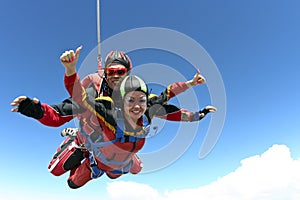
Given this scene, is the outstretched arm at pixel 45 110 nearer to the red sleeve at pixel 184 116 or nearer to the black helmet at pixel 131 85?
the black helmet at pixel 131 85

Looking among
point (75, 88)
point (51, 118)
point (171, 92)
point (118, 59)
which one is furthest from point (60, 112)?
point (171, 92)

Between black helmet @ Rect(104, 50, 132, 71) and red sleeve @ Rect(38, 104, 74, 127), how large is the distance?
68 cm

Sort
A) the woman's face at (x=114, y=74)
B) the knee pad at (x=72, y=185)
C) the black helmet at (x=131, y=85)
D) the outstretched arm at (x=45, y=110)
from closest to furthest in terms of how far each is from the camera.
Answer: the outstretched arm at (x=45, y=110), the black helmet at (x=131, y=85), the woman's face at (x=114, y=74), the knee pad at (x=72, y=185)

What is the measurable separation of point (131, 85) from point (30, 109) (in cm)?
74

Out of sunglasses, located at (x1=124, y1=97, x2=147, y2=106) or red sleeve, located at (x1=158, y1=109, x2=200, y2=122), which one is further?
red sleeve, located at (x1=158, y1=109, x2=200, y2=122)

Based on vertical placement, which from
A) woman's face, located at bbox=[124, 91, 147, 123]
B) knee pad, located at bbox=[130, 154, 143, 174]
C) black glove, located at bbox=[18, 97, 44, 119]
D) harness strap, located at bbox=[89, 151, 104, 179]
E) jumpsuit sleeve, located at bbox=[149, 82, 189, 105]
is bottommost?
black glove, located at bbox=[18, 97, 44, 119]

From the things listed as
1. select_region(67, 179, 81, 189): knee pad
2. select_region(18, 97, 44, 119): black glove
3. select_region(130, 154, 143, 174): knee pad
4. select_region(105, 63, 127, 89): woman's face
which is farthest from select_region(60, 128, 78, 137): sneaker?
select_region(18, 97, 44, 119): black glove

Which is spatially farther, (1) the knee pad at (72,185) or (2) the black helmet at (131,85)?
(1) the knee pad at (72,185)

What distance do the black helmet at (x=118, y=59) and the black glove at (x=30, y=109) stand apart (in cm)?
80

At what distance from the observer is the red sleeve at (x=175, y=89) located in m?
2.74

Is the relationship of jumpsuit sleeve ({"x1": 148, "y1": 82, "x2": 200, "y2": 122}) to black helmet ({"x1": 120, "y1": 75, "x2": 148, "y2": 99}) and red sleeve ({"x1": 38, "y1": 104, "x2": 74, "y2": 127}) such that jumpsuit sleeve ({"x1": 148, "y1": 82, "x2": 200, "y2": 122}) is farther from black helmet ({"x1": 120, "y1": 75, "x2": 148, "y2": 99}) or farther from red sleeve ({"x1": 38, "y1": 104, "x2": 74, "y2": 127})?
red sleeve ({"x1": 38, "y1": 104, "x2": 74, "y2": 127})

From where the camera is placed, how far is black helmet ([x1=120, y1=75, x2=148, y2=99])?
2258 millimetres

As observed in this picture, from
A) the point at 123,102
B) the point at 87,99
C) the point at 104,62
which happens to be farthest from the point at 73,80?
the point at 104,62

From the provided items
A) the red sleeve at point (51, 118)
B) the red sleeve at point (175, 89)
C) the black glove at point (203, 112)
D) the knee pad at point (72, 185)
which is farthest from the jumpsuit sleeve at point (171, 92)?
the knee pad at point (72, 185)
